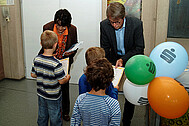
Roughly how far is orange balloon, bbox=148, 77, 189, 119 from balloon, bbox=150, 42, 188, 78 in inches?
5.6

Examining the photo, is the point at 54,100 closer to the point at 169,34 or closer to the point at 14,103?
A: the point at 14,103

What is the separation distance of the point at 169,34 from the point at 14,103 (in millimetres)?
2534

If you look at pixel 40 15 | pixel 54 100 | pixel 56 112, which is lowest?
pixel 56 112

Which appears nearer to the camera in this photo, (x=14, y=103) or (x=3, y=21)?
(x=14, y=103)

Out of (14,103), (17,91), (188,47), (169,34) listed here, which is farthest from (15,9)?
(188,47)

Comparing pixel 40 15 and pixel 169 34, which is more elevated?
pixel 40 15

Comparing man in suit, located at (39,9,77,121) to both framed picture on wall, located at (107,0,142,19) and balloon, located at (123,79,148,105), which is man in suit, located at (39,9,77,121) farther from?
framed picture on wall, located at (107,0,142,19)

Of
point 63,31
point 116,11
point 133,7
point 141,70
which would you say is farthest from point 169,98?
point 133,7

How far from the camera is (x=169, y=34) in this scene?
2.89m

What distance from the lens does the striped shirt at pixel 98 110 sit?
4.26ft

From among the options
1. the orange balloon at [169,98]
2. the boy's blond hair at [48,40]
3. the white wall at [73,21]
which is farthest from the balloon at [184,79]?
the white wall at [73,21]

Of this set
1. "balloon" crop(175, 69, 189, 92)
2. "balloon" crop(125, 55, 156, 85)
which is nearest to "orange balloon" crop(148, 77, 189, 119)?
"balloon" crop(125, 55, 156, 85)

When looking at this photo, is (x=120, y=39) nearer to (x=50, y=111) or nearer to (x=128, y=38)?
(x=128, y=38)

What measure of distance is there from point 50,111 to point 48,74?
416mm
